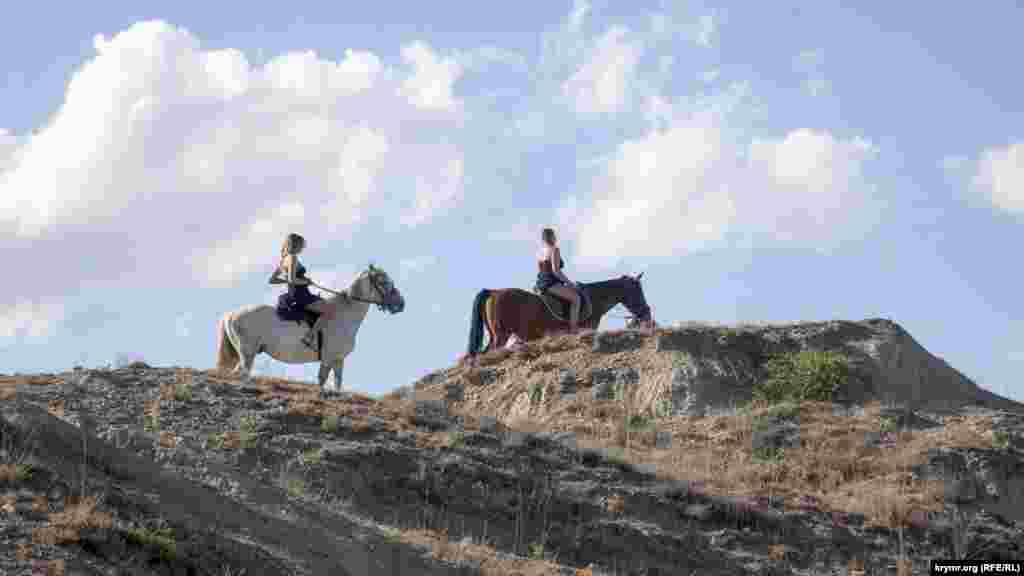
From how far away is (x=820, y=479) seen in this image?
71.2 ft

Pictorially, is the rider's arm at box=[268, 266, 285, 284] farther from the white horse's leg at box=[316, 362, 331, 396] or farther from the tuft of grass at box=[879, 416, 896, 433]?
the tuft of grass at box=[879, 416, 896, 433]

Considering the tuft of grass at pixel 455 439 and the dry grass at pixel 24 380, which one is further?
the tuft of grass at pixel 455 439

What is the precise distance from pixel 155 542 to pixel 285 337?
36.1ft

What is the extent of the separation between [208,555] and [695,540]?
7337 millimetres

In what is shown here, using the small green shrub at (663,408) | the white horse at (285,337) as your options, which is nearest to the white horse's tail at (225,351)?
the white horse at (285,337)

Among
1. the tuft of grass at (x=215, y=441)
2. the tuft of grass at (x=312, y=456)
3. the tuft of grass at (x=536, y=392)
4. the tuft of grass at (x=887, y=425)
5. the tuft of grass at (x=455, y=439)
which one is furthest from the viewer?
the tuft of grass at (x=536, y=392)

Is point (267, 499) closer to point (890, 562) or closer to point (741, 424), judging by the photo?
point (890, 562)

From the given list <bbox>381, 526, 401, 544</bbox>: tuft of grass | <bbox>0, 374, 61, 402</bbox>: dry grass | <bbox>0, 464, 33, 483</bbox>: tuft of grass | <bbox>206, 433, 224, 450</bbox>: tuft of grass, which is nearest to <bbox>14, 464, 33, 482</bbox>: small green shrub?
<bbox>0, 464, 33, 483</bbox>: tuft of grass

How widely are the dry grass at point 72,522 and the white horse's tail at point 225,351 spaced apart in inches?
420

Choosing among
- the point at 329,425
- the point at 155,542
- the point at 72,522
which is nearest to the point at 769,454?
the point at 329,425

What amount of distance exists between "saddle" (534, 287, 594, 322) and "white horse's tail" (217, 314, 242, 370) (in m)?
6.55

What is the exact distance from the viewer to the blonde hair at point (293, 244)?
22.3 metres

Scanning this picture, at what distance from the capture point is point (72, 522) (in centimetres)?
1156

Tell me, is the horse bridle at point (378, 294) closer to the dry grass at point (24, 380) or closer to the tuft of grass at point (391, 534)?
the dry grass at point (24, 380)
